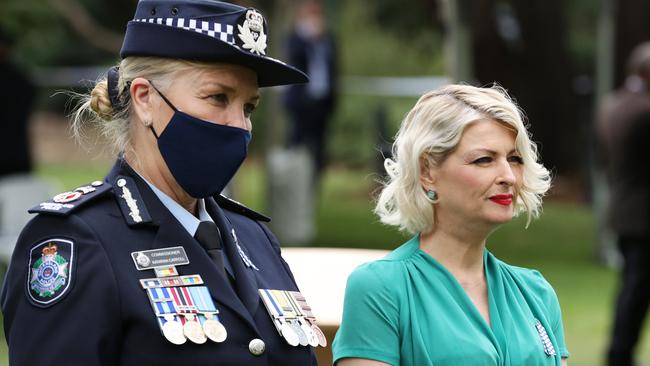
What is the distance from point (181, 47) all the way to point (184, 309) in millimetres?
554

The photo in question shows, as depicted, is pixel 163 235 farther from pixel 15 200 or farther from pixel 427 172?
pixel 15 200

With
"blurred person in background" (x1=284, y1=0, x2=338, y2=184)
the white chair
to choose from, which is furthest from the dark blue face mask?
"blurred person in background" (x1=284, y1=0, x2=338, y2=184)

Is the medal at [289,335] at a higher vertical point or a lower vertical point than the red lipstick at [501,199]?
lower

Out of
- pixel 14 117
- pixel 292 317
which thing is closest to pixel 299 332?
pixel 292 317

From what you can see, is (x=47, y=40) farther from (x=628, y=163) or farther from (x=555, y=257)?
(x=628, y=163)

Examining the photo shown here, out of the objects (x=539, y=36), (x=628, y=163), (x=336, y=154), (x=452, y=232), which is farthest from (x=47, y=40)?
(x=452, y=232)

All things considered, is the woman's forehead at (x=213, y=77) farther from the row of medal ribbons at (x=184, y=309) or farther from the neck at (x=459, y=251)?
the neck at (x=459, y=251)

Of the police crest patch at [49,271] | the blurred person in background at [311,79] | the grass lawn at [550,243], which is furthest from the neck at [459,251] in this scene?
the blurred person in background at [311,79]

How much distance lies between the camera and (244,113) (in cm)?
304

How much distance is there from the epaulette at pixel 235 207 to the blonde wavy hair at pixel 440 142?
339 millimetres

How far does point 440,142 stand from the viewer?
3379mm

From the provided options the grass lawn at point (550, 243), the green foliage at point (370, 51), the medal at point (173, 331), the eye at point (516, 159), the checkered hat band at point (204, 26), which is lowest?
the grass lawn at point (550, 243)

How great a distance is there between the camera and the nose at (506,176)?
11.0ft

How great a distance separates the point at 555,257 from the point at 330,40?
3831 mm
